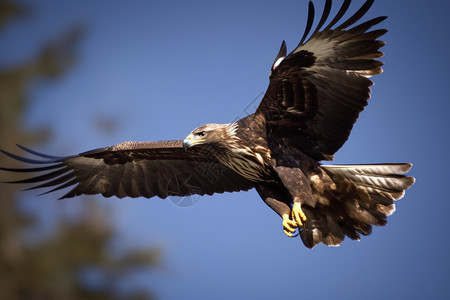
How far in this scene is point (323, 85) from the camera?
21.1 feet

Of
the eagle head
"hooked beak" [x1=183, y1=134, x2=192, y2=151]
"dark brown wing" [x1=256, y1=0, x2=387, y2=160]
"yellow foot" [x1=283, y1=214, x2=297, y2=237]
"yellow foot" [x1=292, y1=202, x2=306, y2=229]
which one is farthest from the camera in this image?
"hooked beak" [x1=183, y1=134, x2=192, y2=151]

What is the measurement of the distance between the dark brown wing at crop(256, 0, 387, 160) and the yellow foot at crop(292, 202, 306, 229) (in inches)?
27.2

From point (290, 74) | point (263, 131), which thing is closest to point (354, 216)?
point (263, 131)

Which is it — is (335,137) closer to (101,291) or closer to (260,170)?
(260,170)

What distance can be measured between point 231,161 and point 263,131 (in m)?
0.52

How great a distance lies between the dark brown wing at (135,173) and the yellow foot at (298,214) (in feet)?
5.11

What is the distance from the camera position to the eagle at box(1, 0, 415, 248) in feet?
20.3

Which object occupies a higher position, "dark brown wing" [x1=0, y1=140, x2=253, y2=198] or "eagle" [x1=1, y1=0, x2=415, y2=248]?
"dark brown wing" [x1=0, y1=140, x2=253, y2=198]

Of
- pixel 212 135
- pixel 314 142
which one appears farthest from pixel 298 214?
pixel 212 135

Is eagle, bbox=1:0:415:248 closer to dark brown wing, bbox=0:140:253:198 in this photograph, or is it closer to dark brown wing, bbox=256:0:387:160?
dark brown wing, bbox=256:0:387:160

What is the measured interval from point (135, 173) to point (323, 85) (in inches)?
124

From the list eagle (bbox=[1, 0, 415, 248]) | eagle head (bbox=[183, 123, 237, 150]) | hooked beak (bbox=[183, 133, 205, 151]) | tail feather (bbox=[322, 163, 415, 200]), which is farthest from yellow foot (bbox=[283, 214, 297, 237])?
hooked beak (bbox=[183, 133, 205, 151])

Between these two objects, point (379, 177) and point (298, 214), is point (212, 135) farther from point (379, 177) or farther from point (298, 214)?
point (379, 177)

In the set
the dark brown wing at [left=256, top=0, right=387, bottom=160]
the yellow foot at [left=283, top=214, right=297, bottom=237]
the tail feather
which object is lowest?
the yellow foot at [left=283, top=214, right=297, bottom=237]
